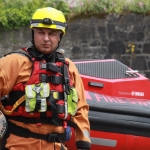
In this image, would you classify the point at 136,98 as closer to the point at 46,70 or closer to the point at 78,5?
the point at 46,70

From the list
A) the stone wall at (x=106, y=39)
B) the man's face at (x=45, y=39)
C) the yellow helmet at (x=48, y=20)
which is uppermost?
the yellow helmet at (x=48, y=20)

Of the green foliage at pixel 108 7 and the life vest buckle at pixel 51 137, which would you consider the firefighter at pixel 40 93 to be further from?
the green foliage at pixel 108 7

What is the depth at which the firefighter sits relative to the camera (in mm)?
2605

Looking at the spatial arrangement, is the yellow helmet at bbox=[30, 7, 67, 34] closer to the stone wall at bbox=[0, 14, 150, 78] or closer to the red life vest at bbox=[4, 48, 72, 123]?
the red life vest at bbox=[4, 48, 72, 123]

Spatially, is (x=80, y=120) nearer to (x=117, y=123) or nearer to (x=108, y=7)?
(x=117, y=123)

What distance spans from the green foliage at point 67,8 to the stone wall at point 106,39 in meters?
0.11

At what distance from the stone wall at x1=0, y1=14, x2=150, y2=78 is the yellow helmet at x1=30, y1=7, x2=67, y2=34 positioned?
18.5ft

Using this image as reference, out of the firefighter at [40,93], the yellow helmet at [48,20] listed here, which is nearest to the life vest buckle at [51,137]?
the firefighter at [40,93]

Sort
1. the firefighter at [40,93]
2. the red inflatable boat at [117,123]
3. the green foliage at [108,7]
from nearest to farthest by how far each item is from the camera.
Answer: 1. the firefighter at [40,93]
2. the red inflatable boat at [117,123]
3. the green foliage at [108,7]

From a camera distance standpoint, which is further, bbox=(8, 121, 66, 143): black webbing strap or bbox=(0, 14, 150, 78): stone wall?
bbox=(0, 14, 150, 78): stone wall

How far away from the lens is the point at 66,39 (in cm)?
846

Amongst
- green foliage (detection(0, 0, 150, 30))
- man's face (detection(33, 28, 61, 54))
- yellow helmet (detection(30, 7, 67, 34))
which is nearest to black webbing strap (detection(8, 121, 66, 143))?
man's face (detection(33, 28, 61, 54))

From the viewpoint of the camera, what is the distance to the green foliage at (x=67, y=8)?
823 centimetres

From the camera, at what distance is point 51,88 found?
Answer: 2689mm
